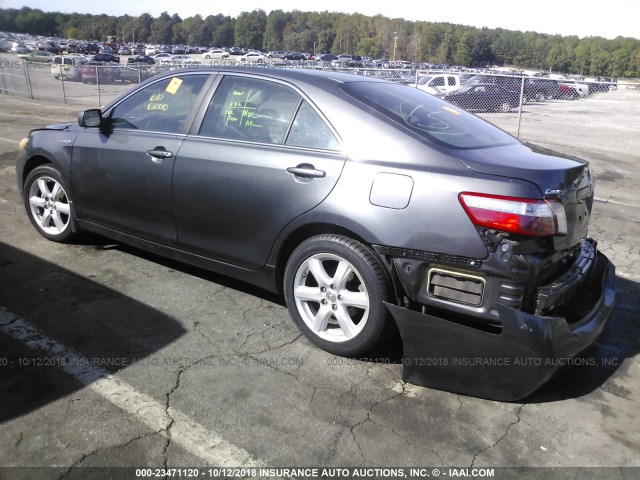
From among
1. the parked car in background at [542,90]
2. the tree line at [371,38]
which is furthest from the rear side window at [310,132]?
the tree line at [371,38]

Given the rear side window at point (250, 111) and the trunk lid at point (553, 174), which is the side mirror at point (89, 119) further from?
the trunk lid at point (553, 174)

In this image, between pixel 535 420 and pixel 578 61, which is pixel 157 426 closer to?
pixel 535 420

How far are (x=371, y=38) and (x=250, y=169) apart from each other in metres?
153

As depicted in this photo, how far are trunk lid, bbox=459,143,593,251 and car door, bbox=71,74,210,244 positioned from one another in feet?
6.88

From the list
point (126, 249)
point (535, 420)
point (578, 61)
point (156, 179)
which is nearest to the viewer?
point (535, 420)

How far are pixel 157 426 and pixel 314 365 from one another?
0.98m

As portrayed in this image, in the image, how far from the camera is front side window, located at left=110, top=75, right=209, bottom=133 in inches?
163

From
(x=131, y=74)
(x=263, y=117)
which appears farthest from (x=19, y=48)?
(x=263, y=117)

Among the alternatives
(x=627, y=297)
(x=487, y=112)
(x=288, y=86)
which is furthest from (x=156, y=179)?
(x=487, y=112)

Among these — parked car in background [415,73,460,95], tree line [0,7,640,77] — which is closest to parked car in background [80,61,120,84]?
parked car in background [415,73,460,95]

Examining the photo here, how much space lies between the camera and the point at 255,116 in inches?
149

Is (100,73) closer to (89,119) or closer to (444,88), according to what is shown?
(444,88)

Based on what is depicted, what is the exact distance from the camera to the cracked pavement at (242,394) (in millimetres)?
2598

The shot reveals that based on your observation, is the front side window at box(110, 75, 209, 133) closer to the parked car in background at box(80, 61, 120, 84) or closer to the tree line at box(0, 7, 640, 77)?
the parked car in background at box(80, 61, 120, 84)
